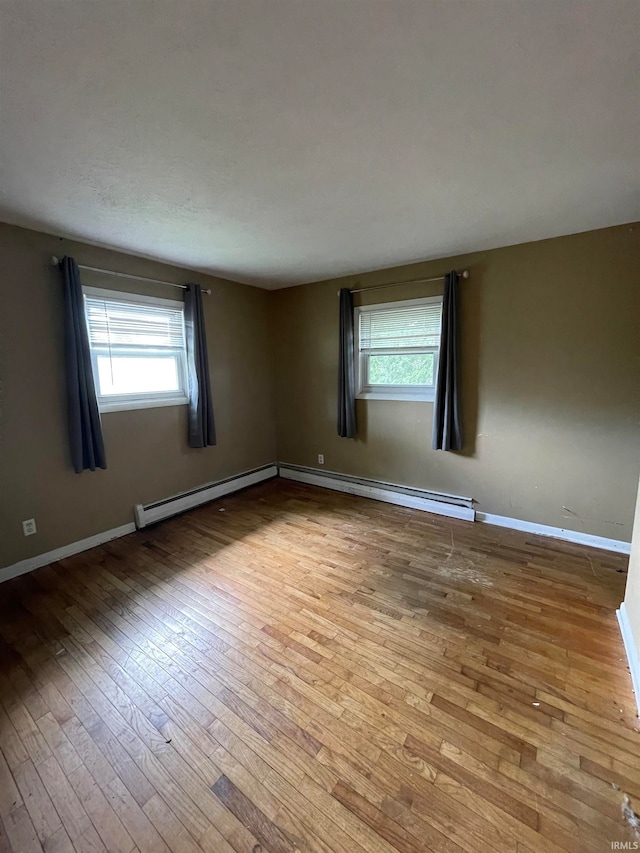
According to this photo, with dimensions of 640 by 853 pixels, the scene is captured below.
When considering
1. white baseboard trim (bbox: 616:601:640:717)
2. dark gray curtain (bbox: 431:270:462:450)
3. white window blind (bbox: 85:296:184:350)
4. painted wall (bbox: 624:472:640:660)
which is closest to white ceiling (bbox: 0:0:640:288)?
white window blind (bbox: 85:296:184:350)

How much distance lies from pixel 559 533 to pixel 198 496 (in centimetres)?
349

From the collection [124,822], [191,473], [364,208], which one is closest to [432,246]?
[364,208]

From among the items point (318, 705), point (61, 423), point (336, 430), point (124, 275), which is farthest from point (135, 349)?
point (318, 705)

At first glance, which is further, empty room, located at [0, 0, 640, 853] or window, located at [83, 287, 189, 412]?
window, located at [83, 287, 189, 412]

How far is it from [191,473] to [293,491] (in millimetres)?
1214

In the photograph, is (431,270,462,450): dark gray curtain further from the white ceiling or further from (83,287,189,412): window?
(83,287,189,412): window

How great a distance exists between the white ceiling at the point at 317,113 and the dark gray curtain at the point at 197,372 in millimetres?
1067

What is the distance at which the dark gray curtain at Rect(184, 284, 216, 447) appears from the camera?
11.4 feet

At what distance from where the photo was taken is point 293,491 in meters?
4.21

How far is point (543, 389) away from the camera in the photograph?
2.88 metres

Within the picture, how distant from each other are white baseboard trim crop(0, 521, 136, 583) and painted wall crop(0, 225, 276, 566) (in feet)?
0.16

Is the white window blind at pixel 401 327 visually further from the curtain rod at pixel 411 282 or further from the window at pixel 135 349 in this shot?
the window at pixel 135 349

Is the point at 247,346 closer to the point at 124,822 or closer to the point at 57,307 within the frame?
the point at 57,307

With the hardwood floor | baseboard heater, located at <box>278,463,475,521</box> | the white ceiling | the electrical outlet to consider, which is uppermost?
the white ceiling
